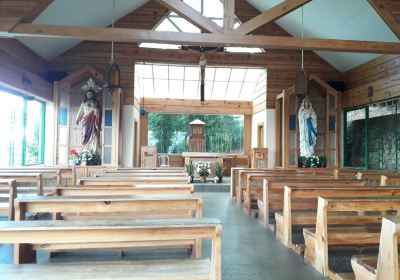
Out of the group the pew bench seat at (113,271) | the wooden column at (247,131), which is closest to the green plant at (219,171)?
the wooden column at (247,131)

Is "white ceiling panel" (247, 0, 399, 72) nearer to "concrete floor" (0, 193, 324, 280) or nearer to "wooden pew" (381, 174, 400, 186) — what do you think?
"wooden pew" (381, 174, 400, 186)

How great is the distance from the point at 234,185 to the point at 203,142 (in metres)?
3.98

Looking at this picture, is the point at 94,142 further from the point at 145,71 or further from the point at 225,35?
the point at 225,35

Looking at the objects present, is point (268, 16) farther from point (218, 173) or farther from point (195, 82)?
point (195, 82)

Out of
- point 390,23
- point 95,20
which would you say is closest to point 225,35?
point 390,23

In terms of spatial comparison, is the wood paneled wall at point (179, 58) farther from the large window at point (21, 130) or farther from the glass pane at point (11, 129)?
the glass pane at point (11, 129)

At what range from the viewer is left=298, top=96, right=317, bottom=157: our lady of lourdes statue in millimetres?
7809

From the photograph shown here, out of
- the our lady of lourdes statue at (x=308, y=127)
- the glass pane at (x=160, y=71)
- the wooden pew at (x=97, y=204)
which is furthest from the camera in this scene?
the glass pane at (x=160, y=71)

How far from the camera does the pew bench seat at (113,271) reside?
5.63ft

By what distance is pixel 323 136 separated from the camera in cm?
859

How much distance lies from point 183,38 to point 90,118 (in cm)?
360

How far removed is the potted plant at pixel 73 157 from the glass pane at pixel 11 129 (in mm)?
1071

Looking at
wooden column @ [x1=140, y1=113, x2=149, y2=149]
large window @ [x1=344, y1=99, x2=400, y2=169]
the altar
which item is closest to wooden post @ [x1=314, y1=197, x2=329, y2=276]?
large window @ [x1=344, y1=99, x2=400, y2=169]

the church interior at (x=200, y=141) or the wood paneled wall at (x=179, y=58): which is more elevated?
the wood paneled wall at (x=179, y=58)
